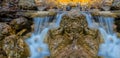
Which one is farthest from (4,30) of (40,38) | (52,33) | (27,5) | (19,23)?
(27,5)

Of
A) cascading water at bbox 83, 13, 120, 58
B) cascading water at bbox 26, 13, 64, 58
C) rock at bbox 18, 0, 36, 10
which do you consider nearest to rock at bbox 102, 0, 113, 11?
cascading water at bbox 83, 13, 120, 58

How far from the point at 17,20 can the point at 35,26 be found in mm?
644

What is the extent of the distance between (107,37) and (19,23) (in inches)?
109

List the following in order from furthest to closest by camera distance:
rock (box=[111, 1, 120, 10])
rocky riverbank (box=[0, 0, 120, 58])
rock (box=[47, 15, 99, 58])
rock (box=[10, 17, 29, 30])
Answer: rock (box=[111, 1, 120, 10]), rock (box=[10, 17, 29, 30]), rocky riverbank (box=[0, 0, 120, 58]), rock (box=[47, 15, 99, 58])

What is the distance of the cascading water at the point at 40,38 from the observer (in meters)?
7.01

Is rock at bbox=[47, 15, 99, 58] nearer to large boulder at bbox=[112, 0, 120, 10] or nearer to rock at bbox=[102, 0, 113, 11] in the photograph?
rock at bbox=[102, 0, 113, 11]

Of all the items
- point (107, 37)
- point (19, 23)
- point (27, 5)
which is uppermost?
point (27, 5)

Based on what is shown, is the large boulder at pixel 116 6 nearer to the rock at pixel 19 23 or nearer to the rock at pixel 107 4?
the rock at pixel 107 4

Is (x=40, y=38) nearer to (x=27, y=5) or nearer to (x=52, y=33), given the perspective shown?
(x=52, y=33)

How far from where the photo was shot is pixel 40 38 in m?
7.99

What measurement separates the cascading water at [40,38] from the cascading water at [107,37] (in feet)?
4.36

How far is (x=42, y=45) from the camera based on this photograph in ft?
24.3

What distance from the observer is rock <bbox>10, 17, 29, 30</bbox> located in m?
8.23

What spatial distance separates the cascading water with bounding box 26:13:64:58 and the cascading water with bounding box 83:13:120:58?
133 centimetres
